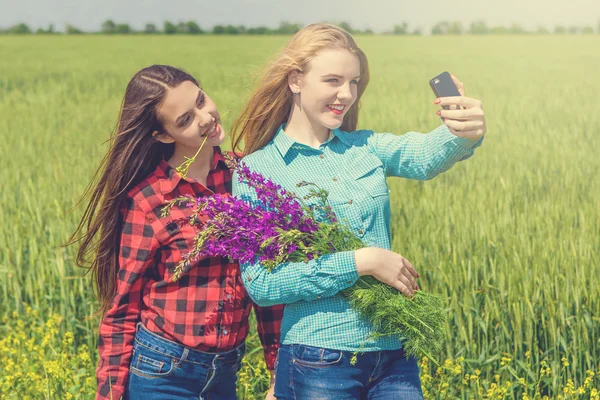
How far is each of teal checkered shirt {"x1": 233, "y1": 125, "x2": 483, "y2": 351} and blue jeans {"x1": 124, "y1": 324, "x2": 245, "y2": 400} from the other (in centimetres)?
28

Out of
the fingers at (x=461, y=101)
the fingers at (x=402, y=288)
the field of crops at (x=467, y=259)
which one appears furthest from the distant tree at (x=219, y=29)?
the fingers at (x=402, y=288)

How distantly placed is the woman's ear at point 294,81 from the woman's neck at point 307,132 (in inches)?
2.5

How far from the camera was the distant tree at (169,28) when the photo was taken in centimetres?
5599

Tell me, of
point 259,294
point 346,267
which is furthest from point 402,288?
point 259,294

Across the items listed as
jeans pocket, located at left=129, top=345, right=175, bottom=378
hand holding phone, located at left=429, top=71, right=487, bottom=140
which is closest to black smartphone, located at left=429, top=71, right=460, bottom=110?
hand holding phone, located at left=429, top=71, right=487, bottom=140

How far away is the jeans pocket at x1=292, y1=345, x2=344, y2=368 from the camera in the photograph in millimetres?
2115

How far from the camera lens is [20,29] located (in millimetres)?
54656

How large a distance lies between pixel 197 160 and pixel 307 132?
36 centimetres

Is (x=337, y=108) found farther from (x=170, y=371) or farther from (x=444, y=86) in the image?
(x=170, y=371)

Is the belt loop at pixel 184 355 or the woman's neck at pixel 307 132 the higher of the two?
the woman's neck at pixel 307 132

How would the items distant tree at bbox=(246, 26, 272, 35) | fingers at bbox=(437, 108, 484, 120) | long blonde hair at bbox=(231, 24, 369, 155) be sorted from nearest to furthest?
fingers at bbox=(437, 108, 484, 120) < long blonde hair at bbox=(231, 24, 369, 155) < distant tree at bbox=(246, 26, 272, 35)

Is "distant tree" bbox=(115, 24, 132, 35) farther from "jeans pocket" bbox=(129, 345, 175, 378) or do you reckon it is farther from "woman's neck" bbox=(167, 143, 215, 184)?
"jeans pocket" bbox=(129, 345, 175, 378)

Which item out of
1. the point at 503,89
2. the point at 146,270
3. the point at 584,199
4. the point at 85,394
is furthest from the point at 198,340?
the point at 503,89

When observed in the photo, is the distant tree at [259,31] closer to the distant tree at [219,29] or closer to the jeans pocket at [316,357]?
the distant tree at [219,29]
